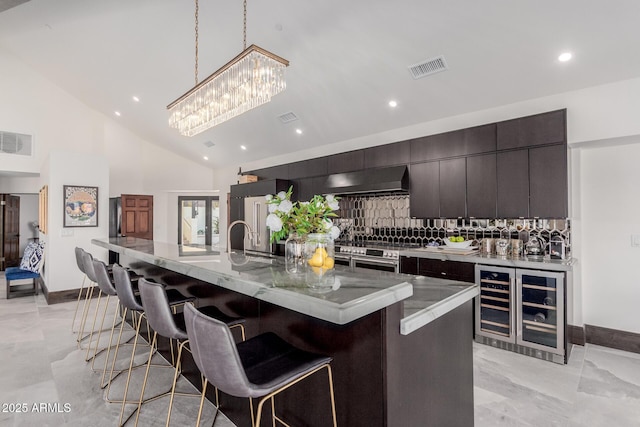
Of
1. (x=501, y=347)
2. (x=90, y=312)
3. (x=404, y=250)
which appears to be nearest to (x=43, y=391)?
(x=90, y=312)

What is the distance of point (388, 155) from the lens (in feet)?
15.8

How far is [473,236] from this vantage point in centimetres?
424

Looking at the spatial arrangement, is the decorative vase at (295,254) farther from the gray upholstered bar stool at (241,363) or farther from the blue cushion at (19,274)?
the blue cushion at (19,274)

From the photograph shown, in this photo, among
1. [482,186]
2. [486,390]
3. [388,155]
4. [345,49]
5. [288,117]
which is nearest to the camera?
[486,390]

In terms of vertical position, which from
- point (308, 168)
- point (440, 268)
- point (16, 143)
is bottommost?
point (440, 268)

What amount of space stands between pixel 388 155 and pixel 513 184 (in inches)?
67.8

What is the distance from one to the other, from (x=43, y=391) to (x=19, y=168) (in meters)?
6.37

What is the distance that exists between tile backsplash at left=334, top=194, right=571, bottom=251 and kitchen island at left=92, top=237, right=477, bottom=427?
2.34m

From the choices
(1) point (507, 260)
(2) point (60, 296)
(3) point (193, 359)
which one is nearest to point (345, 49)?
(1) point (507, 260)

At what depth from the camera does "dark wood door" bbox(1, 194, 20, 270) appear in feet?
26.9

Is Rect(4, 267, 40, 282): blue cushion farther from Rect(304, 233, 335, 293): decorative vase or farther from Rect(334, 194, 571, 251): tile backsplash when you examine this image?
Rect(304, 233, 335, 293): decorative vase

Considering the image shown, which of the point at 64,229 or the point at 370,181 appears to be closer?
the point at 370,181

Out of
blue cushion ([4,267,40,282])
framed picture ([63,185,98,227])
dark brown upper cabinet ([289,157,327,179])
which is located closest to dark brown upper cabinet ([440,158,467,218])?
dark brown upper cabinet ([289,157,327,179])

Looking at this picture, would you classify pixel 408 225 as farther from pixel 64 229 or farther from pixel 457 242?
pixel 64 229
